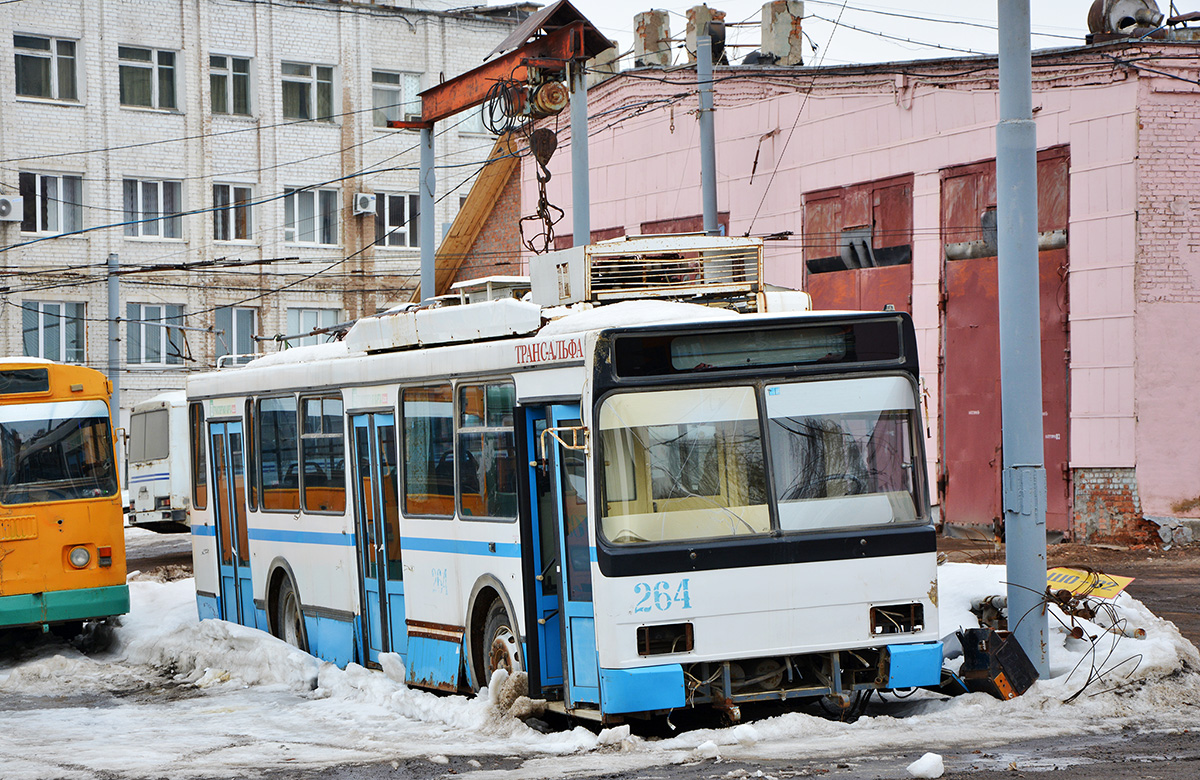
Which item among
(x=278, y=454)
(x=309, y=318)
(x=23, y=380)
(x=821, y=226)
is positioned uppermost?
(x=821, y=226)

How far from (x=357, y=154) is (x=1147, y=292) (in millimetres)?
31238

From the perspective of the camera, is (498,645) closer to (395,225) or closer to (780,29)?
(780,29)

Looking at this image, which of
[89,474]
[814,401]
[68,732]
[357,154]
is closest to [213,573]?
[89,474]

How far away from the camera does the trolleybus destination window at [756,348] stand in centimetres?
902

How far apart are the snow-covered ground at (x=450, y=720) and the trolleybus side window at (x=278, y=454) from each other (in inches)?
54.9

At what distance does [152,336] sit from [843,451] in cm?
3751

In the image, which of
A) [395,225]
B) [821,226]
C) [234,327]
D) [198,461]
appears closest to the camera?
[198,461]

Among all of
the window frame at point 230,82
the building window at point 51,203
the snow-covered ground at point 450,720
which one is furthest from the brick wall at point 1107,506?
the window frame at point 230,82

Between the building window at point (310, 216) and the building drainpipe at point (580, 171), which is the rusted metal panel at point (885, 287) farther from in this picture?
the building window at point (310, 216)

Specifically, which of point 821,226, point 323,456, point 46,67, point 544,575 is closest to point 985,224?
point 821,226

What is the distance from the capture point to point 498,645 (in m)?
10.3

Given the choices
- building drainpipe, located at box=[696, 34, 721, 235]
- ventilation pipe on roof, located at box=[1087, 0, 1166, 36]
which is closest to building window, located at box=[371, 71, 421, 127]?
building drainpipe, located at box=[696, 34, 721, 235]

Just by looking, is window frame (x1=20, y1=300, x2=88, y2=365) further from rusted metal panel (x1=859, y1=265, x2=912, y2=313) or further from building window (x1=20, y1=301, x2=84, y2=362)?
rusted metal panel (x1=859, y1=265, x2=912, y2=313)

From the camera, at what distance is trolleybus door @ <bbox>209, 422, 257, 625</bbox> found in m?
15.3
